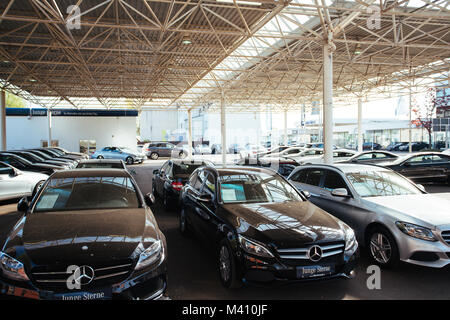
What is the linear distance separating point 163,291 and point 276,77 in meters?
25.7

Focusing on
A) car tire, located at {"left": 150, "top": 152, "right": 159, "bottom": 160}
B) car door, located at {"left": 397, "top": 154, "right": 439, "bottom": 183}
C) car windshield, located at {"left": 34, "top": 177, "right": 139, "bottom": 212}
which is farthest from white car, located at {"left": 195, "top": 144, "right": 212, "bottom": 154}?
car windshield, located at {"left": 34, "top": 177, "right": 139, "bottom": 212}

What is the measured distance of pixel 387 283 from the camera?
14.8 ft

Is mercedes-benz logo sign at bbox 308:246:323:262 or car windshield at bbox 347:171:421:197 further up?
car windshield at bbox 347:171:421:197

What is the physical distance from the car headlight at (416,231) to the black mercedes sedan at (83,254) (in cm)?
323

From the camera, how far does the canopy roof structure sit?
39.1 ft

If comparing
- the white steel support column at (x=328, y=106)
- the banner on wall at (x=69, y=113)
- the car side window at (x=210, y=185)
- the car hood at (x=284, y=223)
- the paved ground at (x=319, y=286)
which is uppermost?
the banner on wall at (x=69, y=113)

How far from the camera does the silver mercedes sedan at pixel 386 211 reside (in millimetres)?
4613

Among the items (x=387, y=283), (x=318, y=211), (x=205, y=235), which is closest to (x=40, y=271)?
(x=205, y=235)

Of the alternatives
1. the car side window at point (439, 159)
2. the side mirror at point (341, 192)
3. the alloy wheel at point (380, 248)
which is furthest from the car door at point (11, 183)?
the car side window at point (439, 159)

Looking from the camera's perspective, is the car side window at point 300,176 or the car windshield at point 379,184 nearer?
the car windshield at point 379,184

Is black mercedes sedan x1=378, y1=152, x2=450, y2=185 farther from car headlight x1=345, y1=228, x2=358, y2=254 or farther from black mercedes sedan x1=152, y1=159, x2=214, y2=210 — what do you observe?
car headlight x1=345, y1=228, x2=358, y2=254

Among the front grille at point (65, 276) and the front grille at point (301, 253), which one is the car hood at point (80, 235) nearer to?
the front grille at point (65, 276)

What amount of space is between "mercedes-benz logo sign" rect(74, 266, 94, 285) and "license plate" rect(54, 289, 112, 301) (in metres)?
0.10

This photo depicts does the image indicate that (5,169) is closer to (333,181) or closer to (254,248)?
(333,181)
